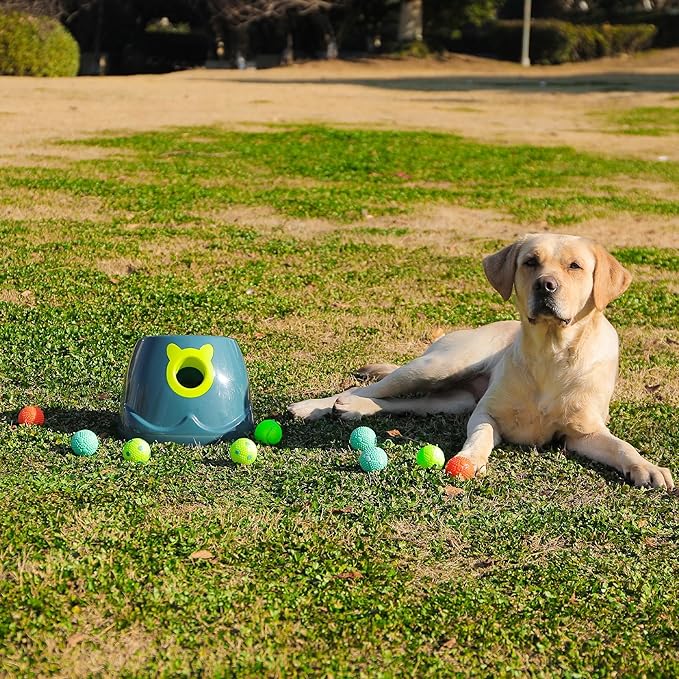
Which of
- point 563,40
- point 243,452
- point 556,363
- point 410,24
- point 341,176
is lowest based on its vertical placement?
point 243,452

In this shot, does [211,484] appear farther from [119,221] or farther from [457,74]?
[457,74]

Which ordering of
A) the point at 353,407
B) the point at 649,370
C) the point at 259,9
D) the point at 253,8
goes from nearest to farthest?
the point at 353,407 → the point at 649,370 → the point at 253,8 → the point at 259,9

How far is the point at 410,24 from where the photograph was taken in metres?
57.5

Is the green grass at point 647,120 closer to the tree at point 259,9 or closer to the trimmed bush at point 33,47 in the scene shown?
the trimmed bush at point 33,47

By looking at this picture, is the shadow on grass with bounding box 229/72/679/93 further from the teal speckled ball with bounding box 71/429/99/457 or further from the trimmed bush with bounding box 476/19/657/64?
the teal speckled ball with bounding box 71/429/99/457

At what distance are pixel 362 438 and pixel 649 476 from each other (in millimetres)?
1472

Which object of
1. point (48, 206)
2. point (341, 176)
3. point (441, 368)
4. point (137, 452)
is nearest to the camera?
point (137, 452)

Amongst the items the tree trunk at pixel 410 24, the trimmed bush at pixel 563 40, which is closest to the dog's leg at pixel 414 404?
the tree trunk at pixel 410 24

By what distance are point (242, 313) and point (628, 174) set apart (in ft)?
36.7

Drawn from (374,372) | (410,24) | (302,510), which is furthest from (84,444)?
(410,24)

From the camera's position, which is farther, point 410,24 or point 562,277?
point 410,24

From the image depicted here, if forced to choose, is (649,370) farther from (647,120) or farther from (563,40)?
(563,40)

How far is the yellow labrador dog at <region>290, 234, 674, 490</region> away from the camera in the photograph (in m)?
5.71

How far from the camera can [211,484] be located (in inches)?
209
